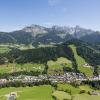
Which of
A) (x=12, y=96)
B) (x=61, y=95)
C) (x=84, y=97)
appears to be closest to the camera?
(x=84, y=97)

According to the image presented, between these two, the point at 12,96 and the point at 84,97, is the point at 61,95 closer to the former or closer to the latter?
the point at 84,97

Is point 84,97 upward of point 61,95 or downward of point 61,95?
downward

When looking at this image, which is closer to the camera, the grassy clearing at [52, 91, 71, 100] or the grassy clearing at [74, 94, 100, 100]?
the grassy clearing at [52, 91, 71, 100]

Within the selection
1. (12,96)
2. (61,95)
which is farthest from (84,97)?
(12,96)

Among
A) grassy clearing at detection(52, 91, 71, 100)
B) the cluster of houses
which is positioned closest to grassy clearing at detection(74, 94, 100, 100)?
grassy clearing at detection(52, 91, 71, 100)

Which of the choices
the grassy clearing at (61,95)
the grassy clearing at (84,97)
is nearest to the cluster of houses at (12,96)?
the grassy clearing at (61,95)

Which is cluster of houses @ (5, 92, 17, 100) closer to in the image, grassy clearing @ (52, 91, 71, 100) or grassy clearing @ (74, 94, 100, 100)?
grassy clearing @ (52, 91, 71, 100)

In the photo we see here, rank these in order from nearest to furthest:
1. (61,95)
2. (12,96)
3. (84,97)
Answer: (84,97) → (61,95) → (12,96)

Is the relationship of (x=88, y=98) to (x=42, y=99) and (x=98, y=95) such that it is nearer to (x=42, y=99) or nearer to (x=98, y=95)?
(x=98, y=95)

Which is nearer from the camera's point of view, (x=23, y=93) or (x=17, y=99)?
(x=17, y=99)

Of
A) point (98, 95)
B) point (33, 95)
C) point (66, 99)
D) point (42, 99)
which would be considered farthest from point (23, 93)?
point (98, 95)

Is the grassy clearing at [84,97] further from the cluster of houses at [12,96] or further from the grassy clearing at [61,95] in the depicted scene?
the cluster of houses at [12,96]
